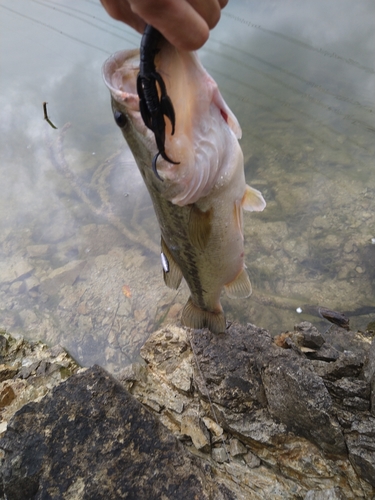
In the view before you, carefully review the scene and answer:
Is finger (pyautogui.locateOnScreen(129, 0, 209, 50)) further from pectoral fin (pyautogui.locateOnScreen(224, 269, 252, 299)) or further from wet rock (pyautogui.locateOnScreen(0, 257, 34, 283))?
wet rock (pyautogui.locateOnScreen(0, 257, 34, 283))

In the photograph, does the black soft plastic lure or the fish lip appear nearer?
the black soft plastic lure

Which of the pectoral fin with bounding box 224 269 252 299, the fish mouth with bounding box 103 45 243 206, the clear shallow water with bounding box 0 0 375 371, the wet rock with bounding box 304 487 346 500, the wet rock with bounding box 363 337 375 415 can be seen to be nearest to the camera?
the fish mouth with bounding box 103 45 243 206

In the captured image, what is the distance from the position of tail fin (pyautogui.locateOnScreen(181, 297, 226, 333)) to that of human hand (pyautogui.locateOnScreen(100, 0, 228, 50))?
84.8 inches

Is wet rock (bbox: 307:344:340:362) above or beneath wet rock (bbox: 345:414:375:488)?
beneath

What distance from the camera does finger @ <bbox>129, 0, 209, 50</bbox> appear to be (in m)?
0.85

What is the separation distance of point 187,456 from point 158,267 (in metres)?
3.70

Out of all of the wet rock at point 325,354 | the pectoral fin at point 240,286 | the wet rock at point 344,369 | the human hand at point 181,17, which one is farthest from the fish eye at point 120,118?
the wet rock at point 325,354

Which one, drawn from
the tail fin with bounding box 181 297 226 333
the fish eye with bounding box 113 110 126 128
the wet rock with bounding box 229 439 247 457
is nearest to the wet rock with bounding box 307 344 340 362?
the tail fin with bounding box 181 297 226 333

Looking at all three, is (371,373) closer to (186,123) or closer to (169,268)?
(169,268)

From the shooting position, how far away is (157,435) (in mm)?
2064

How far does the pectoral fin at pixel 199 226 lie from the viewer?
6.04 ft

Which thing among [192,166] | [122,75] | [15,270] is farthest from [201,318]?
[15,270]

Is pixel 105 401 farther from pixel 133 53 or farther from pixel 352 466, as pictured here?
pixel 133 53

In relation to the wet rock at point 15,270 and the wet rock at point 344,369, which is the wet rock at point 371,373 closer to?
the wet rock at point 344,369
